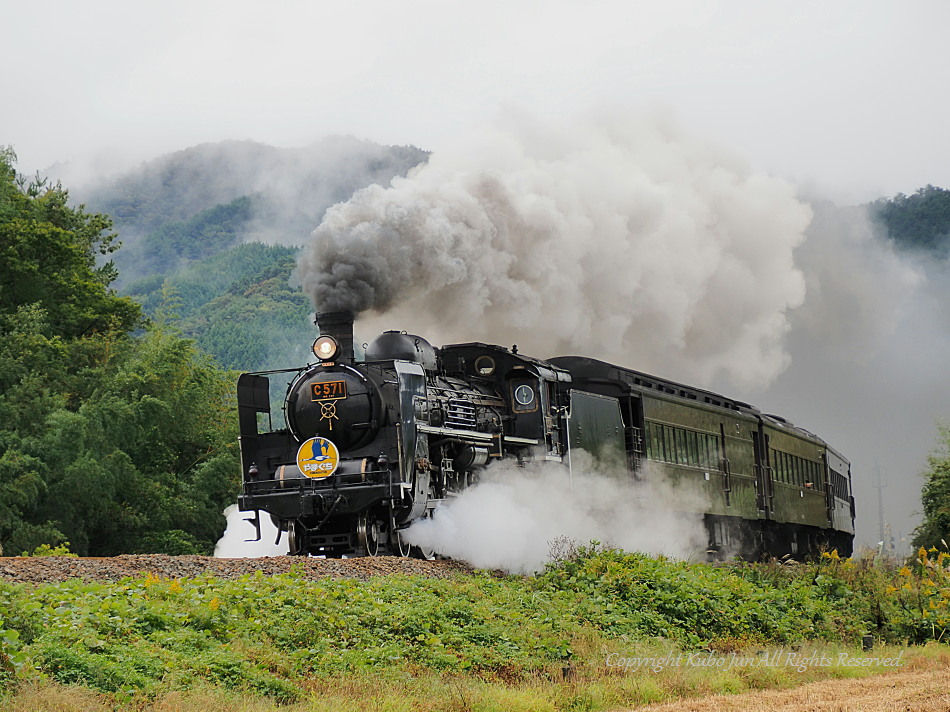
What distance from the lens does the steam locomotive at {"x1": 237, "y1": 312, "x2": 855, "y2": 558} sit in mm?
15008

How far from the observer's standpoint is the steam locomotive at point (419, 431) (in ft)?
49.2

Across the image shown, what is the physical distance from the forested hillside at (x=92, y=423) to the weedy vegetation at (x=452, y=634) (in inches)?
478

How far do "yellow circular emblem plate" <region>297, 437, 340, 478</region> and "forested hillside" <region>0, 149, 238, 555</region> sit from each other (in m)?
9.29

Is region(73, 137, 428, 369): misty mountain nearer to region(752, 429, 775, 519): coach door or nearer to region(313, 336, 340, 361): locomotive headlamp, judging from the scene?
region(752, 429, 775, 519): coach door

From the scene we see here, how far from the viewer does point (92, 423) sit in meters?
24.3

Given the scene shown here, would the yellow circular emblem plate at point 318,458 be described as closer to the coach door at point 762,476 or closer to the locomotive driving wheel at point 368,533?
the locomotive driving wheel at point 368,533

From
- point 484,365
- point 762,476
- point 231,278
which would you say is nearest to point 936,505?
point 762,476

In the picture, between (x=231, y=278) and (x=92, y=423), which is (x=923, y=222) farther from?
(x=231, y=278)

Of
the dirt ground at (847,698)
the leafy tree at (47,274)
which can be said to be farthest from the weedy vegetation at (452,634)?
the leafy tree at (47,274)

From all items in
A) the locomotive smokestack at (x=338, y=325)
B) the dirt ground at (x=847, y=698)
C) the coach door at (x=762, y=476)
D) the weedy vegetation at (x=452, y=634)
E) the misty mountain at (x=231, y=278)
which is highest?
the misty mountain at (x=231, y=278)

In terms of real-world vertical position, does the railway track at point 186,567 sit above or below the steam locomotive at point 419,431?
below

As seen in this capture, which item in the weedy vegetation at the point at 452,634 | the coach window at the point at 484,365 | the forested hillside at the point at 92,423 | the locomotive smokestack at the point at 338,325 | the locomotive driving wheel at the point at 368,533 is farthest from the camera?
the forested hillside at the point at 92,423

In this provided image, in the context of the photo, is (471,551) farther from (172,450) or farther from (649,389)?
(172,450)

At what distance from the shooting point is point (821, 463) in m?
31.6
